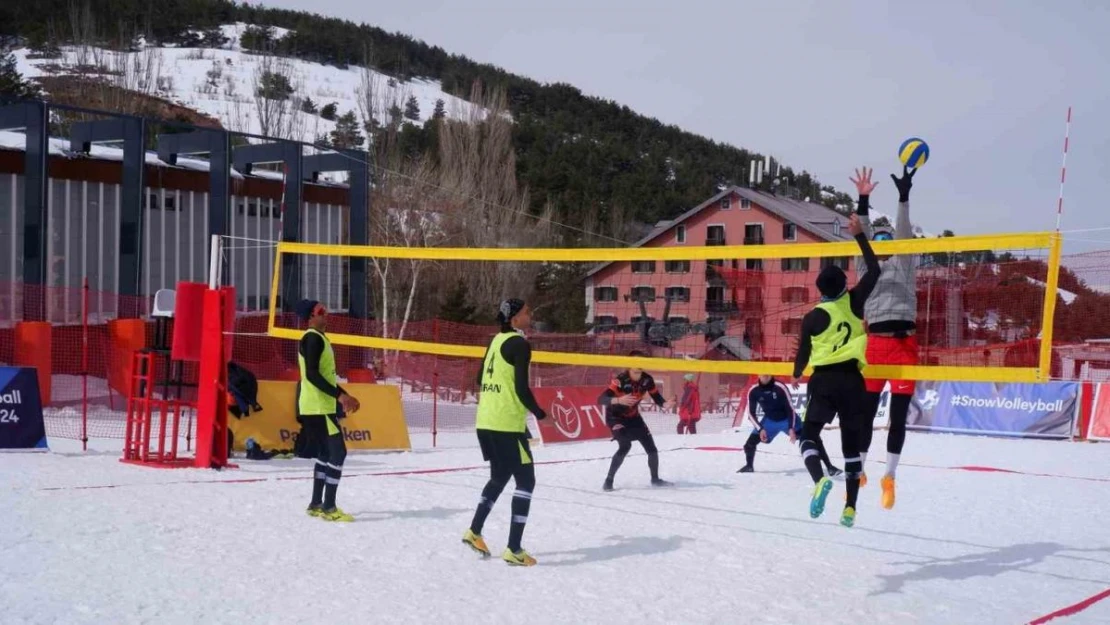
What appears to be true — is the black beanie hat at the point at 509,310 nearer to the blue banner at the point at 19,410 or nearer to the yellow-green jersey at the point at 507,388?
the yellow-green jersey at the point at 507,388

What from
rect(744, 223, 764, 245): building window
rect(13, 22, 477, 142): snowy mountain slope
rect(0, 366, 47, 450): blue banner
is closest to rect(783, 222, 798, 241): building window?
rect(744, 223, 764, 245): building window

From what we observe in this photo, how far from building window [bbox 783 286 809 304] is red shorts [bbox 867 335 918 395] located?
4.35 metres

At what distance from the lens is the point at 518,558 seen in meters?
7.55

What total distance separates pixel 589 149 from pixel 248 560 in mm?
64524

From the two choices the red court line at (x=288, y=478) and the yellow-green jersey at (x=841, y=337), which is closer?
the yellow-green jersey at (x=841, y=337)

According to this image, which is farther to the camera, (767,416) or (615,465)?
(767,416)

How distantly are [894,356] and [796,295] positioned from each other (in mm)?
5256

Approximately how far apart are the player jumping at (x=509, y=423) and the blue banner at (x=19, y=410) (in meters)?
7.51

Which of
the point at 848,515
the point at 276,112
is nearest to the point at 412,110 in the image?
the point at 276,112

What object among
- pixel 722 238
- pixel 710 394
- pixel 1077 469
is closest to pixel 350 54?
pixel 722 238

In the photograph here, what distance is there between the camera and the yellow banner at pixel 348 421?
45.7 ft

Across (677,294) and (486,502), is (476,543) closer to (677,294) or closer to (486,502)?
(486,502)

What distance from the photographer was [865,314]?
831 cm

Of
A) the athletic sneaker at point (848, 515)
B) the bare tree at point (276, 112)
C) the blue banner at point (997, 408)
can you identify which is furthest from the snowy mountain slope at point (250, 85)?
the athletic sneaker at point (848, 515)
